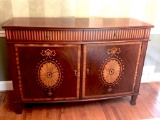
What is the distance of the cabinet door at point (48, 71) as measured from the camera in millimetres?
1620

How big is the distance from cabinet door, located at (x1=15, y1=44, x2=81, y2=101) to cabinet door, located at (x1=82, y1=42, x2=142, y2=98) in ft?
0.35

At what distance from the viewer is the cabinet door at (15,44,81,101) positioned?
162 cm

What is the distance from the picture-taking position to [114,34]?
1.66 meters

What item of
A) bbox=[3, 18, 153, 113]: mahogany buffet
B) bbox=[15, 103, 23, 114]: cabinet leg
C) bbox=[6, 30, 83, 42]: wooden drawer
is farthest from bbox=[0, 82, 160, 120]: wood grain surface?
bbox=[6, 30, 83, 42]: wooden drawer

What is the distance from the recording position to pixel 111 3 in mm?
2053

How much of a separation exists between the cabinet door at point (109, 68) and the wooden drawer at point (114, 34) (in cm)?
7

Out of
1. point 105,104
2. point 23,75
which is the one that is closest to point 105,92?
point 105,104

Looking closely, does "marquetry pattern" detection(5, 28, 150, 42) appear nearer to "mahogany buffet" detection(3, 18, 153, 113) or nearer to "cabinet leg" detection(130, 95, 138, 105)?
"mahogany buffet" detection(3, 18, 153, 113)

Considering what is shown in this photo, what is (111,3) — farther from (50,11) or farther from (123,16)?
(50,11)

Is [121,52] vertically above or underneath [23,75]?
above

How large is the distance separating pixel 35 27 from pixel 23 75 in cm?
47

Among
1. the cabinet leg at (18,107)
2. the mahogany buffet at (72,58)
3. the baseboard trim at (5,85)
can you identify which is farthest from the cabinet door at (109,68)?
the baseboard trim at (5,85)

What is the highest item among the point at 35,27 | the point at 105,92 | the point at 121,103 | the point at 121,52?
the point at 35,27

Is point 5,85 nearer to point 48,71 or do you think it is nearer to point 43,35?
point 48,71
